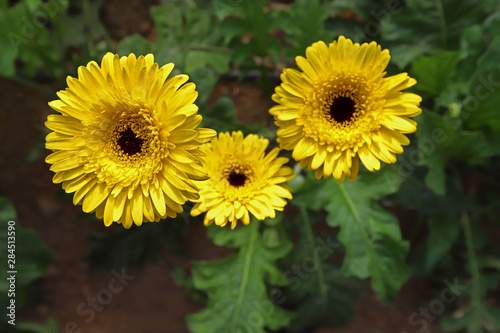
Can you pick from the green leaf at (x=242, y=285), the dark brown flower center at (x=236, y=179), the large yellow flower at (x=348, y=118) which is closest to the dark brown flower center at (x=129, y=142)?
the dark brown flower center at (x=236, y=179)

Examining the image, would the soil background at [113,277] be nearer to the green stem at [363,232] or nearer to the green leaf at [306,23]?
the green leaf at [306,23]

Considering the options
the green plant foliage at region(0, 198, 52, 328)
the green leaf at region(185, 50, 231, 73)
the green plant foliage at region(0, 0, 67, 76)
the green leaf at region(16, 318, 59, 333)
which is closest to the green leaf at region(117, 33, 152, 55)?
the green leaf at region(185, 50, 231, 73)

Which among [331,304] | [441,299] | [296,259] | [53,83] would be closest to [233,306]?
[296,259]

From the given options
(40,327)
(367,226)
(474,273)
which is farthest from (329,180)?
(40,327)

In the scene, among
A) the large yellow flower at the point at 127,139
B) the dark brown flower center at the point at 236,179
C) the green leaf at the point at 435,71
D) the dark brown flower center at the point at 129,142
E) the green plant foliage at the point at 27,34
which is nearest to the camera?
the large yellow flower at the point at 127,139

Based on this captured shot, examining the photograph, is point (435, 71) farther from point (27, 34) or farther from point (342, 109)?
point (27, 34)

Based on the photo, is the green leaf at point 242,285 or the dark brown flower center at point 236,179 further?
the green leaf at point 242,285
